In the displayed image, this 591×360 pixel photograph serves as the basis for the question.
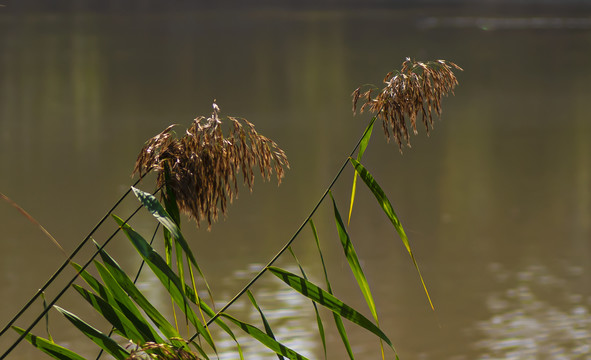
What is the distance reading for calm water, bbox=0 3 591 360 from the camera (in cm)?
539

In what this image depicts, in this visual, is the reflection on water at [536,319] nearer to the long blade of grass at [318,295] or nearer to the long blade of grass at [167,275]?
the long blade of grass at [318,295]

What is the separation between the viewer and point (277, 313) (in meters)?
5.29

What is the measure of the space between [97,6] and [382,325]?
3168cm

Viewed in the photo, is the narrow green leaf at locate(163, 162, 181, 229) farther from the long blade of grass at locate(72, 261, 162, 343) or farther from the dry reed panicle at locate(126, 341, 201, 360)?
the dry reed panicle at locate(126, 341, 201, 360)

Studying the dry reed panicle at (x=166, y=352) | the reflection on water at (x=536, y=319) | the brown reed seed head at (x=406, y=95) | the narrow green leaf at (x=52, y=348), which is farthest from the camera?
the reflection on water at (x=536, y=319)

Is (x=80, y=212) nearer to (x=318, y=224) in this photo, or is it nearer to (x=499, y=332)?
(x=318, y=224)

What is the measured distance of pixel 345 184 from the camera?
894cm

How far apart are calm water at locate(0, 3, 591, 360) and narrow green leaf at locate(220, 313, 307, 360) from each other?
3575 millimetres

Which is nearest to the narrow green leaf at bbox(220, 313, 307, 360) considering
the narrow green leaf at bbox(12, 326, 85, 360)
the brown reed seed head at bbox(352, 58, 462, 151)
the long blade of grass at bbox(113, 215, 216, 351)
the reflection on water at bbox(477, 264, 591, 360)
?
the long blade of grass at bbox(113, 215, 216, 351)

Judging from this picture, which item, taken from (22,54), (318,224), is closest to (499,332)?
(318,224)

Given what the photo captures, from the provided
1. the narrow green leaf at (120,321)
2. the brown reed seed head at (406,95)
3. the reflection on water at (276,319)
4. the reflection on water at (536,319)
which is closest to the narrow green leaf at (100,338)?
the narrow green leaf at (120,321)

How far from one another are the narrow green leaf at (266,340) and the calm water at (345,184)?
3.58m

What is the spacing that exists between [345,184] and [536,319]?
3728 mm

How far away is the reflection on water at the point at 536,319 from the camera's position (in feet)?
16.1
